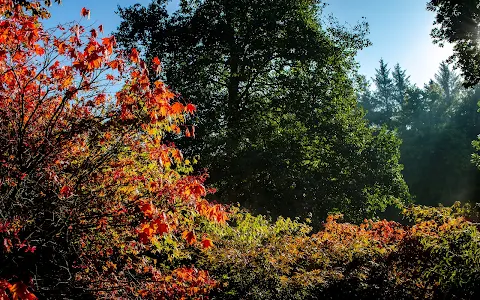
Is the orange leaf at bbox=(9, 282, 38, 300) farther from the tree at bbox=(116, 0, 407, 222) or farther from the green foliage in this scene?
the tree at bbox=(116, 0, 407, 222)

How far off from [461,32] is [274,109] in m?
7.75

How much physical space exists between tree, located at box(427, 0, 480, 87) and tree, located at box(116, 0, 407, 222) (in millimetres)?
4256

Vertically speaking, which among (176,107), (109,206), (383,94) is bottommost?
(109,206)

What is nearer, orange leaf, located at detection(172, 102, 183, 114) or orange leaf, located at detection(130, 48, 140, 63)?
orange leaf, located at detection(172, 102, 183, 114)

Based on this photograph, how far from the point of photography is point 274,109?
55.3ft

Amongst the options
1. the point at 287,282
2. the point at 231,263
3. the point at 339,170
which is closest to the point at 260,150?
the point at 339,170

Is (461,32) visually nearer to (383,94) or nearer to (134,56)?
(134,56)

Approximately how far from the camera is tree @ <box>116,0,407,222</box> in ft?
51.1

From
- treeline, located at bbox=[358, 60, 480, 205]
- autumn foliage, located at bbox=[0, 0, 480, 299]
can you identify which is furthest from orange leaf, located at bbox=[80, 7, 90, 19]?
treeline, located at bbox=[358, 60, 480, 205]

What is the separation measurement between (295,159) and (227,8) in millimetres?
7200

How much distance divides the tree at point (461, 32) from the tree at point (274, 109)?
4256 millimetres

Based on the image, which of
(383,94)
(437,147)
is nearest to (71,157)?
(437,147)

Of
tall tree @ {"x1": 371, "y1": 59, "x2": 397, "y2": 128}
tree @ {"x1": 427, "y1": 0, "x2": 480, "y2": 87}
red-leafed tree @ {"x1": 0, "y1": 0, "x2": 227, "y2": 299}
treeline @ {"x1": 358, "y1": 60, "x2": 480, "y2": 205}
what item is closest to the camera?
red-leafed tree @ {"x1": 0, "y1": 0, "x2": 227, "y2": 299}

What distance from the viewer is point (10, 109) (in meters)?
4.09
